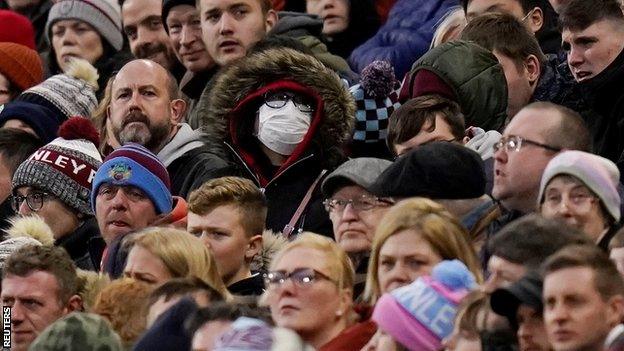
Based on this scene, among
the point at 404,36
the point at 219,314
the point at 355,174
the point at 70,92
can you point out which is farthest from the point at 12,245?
the point at 219,314

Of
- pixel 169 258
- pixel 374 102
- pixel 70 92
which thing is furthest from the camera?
pixel 70 92

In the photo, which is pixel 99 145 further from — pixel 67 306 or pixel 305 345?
pixel 305 345

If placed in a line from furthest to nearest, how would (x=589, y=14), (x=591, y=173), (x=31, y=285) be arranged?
(x=589, y=14)
(x=31, y=285)
(x=591, y=173)

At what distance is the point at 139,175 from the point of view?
13.1 m

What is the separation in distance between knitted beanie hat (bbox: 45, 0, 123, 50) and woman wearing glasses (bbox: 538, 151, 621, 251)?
24.4 feet

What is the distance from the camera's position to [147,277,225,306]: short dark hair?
10461mm

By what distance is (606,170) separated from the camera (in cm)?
1031

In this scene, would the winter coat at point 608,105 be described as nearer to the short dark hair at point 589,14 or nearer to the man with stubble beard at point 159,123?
the short dark hair at point 589,14

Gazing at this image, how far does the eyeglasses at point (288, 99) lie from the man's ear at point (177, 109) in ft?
4.32

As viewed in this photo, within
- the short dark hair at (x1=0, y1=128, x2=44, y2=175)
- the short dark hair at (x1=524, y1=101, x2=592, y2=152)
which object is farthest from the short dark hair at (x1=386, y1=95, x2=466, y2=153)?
the short dark hair at (x1=0, y1=128, x2=44, y2=175)

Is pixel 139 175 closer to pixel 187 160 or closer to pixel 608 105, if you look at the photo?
pixel 187 160

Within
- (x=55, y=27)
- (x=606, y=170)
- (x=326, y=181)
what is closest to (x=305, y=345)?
(x=606, y=170)

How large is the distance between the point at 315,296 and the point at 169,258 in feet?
4.83

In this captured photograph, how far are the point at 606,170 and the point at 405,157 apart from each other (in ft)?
3.92
